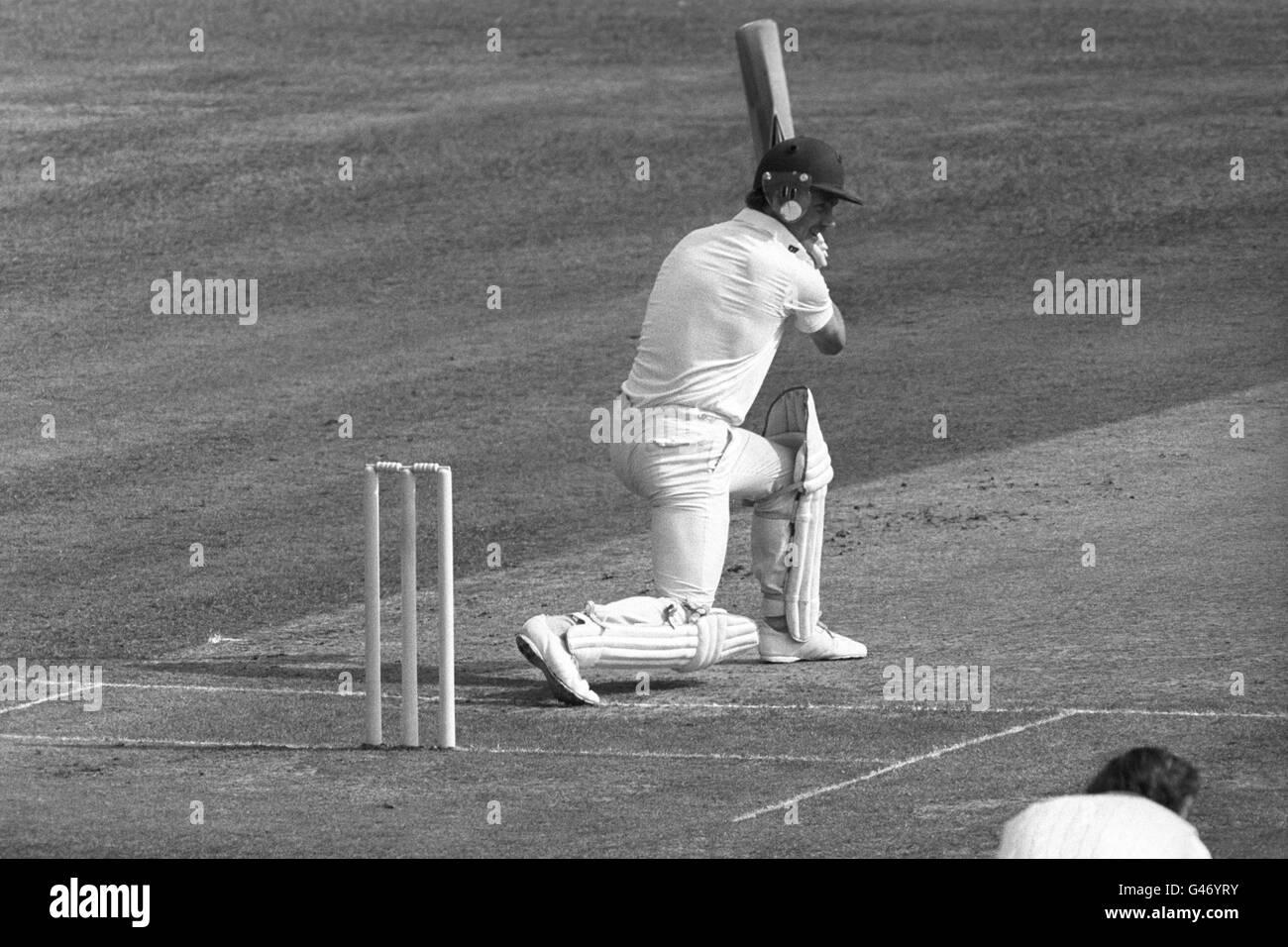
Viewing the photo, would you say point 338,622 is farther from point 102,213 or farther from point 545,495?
point 102,213

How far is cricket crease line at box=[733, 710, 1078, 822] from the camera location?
832 cm

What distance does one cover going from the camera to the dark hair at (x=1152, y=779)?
17.8ft

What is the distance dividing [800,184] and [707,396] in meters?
0.99

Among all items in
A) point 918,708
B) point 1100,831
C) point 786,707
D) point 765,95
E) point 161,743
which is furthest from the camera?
point 765,95

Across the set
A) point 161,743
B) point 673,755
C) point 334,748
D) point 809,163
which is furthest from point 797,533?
point 161,743

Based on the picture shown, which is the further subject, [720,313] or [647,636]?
[720,313]

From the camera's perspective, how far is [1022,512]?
1379 cm

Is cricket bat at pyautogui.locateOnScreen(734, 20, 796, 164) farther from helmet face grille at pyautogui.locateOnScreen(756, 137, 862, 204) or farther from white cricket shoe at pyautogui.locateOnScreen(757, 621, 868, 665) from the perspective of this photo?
white cricket shoe at pyautogui.locateOnScreen(757, 621, 868, 665)

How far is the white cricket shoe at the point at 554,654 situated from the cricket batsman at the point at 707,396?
0.02 meters

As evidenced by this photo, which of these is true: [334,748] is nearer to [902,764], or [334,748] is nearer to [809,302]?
[902,764]

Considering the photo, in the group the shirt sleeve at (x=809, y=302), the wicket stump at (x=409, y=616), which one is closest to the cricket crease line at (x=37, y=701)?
the wicket stump at (x=409, y=616)

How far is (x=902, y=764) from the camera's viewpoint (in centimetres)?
895

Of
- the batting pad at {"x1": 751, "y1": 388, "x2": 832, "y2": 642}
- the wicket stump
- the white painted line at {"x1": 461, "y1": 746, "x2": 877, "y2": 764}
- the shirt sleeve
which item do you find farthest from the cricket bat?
the white painted line at {"x1": 461, "y1": 746, "x2": 877, "y2": 764}
